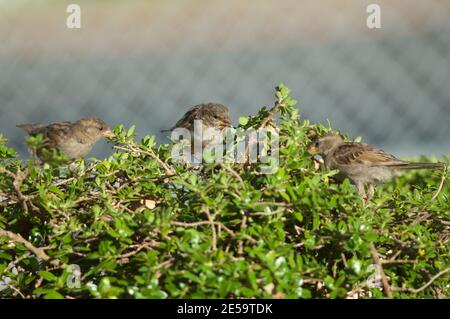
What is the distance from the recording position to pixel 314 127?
4062mm

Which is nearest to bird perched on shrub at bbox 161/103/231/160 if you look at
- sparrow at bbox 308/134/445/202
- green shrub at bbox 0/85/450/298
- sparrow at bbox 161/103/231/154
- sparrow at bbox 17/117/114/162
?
sparrow at bbox 161/103/231/154

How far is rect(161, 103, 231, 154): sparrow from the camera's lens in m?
5.28

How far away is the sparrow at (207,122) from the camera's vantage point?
528cm

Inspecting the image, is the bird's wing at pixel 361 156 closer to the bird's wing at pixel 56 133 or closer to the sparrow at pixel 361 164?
the sparrow at pixel 361 164

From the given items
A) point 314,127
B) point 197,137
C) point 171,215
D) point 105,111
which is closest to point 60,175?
point 171,215

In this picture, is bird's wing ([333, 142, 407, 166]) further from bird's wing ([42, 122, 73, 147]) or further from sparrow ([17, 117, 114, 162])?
bird's wing ([42, 122, 73, 147])

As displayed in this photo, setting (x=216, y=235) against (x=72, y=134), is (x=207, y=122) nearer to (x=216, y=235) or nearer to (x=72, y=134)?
(x=72, y=134)

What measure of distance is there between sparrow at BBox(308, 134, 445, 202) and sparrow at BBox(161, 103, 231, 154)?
Result: 951 mm

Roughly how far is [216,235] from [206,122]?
2745mm

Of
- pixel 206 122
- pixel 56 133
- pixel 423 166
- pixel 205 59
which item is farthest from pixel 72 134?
pixel 205 59

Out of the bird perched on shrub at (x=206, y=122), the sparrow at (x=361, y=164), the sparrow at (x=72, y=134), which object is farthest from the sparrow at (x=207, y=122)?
the sparrow at (x=361, y=164)

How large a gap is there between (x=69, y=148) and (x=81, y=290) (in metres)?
1.73

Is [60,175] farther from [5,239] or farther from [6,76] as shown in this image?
[6,76]

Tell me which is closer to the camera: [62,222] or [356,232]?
[356,232]
